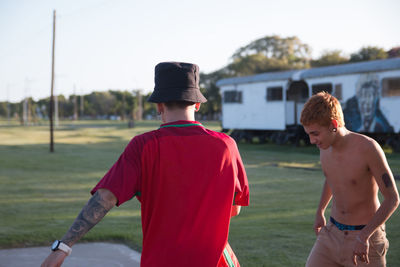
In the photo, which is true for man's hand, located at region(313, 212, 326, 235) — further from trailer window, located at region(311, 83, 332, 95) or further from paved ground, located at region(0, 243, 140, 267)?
trailer window, located at region(311, 83, 332, 95)

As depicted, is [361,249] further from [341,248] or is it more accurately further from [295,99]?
[295,99]

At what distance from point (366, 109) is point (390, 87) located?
1.42m

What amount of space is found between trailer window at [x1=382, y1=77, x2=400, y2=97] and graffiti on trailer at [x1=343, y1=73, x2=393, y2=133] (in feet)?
0.75

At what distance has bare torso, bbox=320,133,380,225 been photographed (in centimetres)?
330

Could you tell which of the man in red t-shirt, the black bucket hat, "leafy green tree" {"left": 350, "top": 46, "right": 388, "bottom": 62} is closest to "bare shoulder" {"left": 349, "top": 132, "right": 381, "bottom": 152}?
the man in red t-shirt

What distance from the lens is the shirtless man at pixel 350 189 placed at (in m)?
3.16

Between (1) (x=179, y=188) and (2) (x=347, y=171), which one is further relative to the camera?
(2) (x=347, y=171)

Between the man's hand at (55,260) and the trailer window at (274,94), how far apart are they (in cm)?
2543

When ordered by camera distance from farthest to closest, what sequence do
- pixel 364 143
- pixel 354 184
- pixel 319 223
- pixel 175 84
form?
pixel 319 223 → pixel 354 184 → pixel 364 143 → pixel 175 84

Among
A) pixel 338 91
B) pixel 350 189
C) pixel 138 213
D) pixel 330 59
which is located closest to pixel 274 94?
pixel 338 91

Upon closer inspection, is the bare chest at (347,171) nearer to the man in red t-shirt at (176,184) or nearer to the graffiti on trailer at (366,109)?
the man in red t-shirt at (176,184)

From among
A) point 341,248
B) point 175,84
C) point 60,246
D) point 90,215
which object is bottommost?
point 341,248

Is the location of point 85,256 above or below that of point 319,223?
below

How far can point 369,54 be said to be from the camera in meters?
55.6
